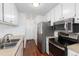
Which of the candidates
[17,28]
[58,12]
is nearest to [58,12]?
[58,12]

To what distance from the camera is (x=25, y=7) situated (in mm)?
1439

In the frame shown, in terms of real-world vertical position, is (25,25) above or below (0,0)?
below

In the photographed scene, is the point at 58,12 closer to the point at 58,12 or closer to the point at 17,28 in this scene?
the point at 58,12

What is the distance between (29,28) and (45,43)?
1226 mm

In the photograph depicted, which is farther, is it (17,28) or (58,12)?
(58,12)

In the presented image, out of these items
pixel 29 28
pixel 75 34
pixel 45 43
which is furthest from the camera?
pixel 45 43

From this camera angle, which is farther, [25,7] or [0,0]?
[25,7]

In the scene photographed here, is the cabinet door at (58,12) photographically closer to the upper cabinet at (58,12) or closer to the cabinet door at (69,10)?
the upper cabinet at (58,12)

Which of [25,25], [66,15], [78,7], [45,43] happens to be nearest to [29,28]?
[25,25]

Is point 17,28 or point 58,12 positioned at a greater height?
point 58,12

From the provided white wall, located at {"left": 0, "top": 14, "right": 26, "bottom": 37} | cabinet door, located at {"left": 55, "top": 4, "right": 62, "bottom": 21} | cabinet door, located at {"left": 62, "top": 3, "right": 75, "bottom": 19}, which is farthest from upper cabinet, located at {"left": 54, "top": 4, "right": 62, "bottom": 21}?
white wall, located at {"left": 0, "top": 14, "right": 26, "bottom": 37}

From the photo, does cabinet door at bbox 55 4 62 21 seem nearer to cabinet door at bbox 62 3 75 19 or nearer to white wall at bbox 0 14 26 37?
cabinet door at bbox 62 3 75 19

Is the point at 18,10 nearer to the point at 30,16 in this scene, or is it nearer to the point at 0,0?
the point at 30,16

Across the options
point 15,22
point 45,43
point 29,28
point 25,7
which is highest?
point 25,7
